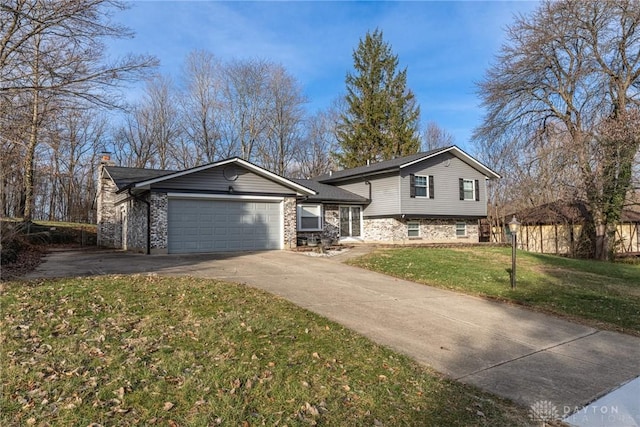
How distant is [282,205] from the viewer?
17.3 m

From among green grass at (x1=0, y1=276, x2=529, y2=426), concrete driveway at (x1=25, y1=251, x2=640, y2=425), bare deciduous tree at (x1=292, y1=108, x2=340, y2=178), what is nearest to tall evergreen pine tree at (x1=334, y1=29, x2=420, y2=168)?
bare deciduous tree at (x1=292, y1=108, x2=340, y2=178)

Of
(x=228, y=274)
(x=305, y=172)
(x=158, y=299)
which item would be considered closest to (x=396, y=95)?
(x=305, y=172)

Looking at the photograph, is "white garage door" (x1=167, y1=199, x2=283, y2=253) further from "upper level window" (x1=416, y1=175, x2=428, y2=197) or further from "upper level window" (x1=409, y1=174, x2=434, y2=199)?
"upper level window" (x1=416, y1=175, x2=428, y2=197)

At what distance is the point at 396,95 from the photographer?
3678cm

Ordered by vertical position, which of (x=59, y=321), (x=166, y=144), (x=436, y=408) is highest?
(x=166, y=144)

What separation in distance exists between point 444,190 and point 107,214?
18.6 meters

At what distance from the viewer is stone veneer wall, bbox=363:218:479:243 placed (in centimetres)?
2120

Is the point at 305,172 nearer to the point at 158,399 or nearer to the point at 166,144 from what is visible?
the point at 166,144

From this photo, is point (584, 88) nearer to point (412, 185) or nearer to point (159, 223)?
point (412, 185)

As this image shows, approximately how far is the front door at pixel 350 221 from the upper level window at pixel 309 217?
1917 millimetres

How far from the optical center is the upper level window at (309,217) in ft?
65.1

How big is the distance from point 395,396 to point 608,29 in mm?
23275

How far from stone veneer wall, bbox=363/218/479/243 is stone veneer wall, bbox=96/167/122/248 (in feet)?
44.5

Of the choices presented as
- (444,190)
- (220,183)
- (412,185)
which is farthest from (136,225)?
(444,190)
